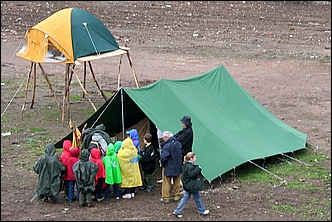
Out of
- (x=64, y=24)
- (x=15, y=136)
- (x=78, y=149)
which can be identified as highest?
(x=64, y=24)

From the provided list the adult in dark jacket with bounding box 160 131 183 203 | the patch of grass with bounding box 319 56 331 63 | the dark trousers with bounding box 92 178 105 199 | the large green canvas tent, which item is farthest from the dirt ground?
the large green canvas tent

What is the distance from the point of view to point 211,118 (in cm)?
1210

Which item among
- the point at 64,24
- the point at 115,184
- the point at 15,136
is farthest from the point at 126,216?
the point at 64,24

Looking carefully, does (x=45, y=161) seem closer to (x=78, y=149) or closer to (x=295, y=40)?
(x=78, y=149)

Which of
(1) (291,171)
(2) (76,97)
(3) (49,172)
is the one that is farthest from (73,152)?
(2) (76,97)

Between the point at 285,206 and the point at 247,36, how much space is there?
1687 centimetres

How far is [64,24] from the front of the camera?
592 inches

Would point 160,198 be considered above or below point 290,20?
below

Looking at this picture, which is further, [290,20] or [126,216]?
[290,20]

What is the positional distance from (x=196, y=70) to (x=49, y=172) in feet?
38.0

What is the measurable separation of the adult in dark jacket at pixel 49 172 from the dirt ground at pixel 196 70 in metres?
0.24

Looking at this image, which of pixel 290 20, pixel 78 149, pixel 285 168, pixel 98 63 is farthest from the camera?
pixel 290 20

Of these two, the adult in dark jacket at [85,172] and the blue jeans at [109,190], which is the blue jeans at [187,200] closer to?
the blue jeans at [109,190]

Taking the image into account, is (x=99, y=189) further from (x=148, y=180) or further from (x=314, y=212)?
(x=314, y=212)
